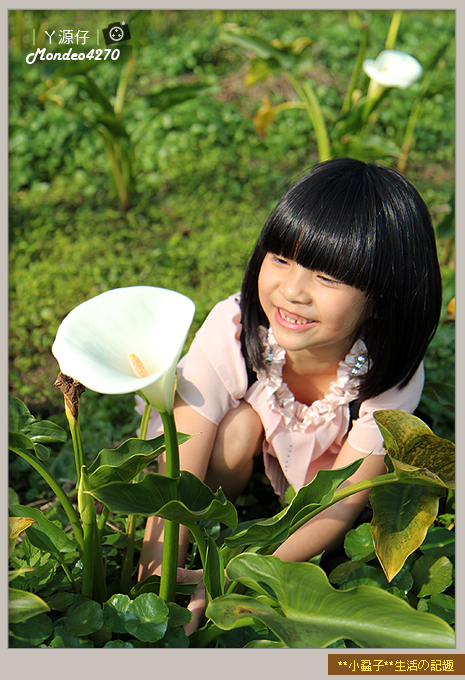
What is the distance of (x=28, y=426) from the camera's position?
80cm

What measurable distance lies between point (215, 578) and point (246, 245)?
1.35 meters

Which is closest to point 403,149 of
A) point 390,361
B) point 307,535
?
point 390,361

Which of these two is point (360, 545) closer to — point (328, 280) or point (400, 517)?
point (400, 517)

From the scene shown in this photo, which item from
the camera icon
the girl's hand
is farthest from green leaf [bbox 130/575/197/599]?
the camera icon

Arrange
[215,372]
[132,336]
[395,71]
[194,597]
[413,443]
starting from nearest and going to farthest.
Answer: [132,336]
[413,443]
[194,597]
[215,372]
[395,71]

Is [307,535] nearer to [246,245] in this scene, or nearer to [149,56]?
[246,245]

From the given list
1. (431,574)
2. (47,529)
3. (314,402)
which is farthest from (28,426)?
(431,574)

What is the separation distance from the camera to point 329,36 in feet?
9.55

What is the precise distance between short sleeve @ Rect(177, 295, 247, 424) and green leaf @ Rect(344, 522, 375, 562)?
0.27 meters

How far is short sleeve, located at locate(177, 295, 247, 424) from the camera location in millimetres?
969

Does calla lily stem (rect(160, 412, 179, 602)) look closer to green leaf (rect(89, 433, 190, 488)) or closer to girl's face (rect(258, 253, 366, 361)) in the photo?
green leaf (rect(89, 433, 190, 488))

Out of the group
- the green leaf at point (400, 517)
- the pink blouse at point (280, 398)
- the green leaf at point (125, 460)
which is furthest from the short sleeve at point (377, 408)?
the green leaf at point (125, 460)

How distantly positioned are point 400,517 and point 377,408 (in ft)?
0.66

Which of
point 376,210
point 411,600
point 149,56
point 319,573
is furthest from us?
point 149,56
